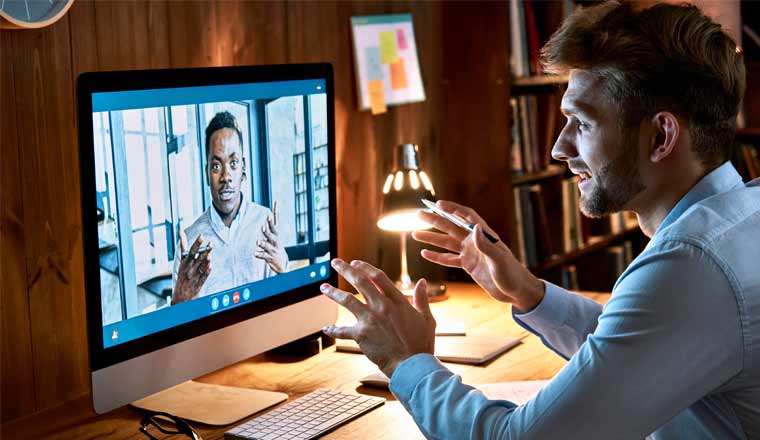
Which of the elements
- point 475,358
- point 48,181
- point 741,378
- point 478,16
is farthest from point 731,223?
point 478,16

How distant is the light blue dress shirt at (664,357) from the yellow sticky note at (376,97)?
134cm

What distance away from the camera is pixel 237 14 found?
2.16 meters

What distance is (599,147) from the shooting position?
4.72ft

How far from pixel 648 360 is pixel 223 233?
0.74 meters

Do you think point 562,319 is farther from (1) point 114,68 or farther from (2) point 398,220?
(1) point 114,68

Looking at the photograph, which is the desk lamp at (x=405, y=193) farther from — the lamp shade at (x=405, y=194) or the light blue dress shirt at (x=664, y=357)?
the light blue dress shirt at (x=664, y=357)

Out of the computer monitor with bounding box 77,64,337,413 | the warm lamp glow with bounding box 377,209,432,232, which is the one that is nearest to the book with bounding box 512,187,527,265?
the warm lamp glow with bounding box 377,209,432,232

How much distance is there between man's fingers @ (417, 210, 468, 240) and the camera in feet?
5.65

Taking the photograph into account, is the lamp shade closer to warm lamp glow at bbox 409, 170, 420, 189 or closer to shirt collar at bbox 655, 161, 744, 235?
warm lamp glow at bbox 409, 170, 420, 189

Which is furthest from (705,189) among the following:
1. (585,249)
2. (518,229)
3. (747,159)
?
(747,159)

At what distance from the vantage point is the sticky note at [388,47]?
103 inches

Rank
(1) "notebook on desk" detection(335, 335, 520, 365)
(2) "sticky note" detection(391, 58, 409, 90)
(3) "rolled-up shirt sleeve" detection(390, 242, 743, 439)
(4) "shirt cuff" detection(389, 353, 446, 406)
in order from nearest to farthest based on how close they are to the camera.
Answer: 1. (3) "rolled-up shirt sleeve" detection(390, 242, 743, 439)
2. (4) "shirt cuff" detection(389, 353, 446, 406)
3. (1) "notebook on desk" detection(335, 335, 520, 365)
4. (2) "sticky note" detection(391, 58, 409, 90)

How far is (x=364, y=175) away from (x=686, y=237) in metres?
1.44

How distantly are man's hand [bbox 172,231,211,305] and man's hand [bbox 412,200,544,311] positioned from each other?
1.19 ft
